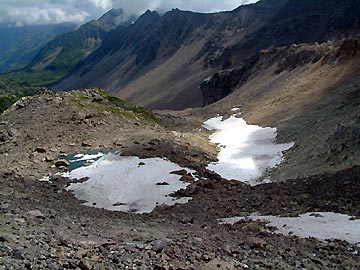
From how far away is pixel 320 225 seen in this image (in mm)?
17328

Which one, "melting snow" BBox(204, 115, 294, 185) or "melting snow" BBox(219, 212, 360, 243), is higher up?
"melting snow" BBox(204, 115, 294, 185)

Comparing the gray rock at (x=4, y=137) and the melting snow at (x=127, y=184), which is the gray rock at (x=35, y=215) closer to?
the melting snow at (x=127, y=184)

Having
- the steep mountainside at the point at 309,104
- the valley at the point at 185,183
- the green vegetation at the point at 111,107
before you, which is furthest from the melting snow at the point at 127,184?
the green vegetation at the point at 111,107

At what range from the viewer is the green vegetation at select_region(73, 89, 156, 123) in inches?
1796

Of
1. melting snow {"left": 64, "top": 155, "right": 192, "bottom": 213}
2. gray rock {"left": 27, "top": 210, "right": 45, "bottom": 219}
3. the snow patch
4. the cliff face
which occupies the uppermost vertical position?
the cliff face

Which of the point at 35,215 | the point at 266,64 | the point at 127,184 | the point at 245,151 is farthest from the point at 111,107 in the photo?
the point at 266,64

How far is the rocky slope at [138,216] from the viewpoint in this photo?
12484 mm

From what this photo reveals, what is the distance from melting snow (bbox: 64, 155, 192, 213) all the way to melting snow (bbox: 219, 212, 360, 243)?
313 inches

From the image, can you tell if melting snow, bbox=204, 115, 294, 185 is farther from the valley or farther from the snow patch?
the snow patch

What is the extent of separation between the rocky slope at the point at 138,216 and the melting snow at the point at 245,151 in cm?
186

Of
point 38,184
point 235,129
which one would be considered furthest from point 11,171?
point 235,129

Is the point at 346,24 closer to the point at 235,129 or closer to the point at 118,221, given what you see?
the point at 235,129

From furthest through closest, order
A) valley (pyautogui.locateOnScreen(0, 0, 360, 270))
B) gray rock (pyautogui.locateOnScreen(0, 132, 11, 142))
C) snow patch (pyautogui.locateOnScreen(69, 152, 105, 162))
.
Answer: gray rock (pyautogui.locateOnScreen(0, 132, 11, 142)) < snow patch (pyautogui.locateOnScreen(69, 152, 105, 162)) < valley (pyautogui.locateOnScreen(0, 0, 360, 270))

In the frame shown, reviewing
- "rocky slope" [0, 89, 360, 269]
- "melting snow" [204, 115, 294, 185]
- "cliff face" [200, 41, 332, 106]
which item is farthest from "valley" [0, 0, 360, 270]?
"cliff face" [200, 41, 332, 106]
